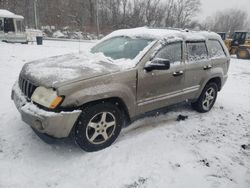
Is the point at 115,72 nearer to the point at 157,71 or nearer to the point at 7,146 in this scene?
the point at 157,71

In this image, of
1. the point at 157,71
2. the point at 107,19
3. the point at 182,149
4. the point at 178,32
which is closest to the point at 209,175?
the point at 182,149

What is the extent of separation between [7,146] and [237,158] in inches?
135

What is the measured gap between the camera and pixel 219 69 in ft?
15.6

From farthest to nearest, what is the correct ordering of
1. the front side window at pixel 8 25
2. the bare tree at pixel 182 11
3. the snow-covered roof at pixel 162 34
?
the bare tree at pixel 182 11
the front side window at pixel 8 25
the snow-covered roof at pixel 162 34

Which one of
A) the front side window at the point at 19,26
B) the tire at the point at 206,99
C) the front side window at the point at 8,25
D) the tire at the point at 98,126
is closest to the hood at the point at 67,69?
the tire at the point at 98,126

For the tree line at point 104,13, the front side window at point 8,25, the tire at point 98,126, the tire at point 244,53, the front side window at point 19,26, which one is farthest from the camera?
the tree line at point 104,13

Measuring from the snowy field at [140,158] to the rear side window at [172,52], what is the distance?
126 centimetres

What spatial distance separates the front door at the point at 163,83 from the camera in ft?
11.1

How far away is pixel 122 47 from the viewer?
387 centimetres

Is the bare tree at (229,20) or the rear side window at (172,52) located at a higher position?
the bare tree at (229,20)

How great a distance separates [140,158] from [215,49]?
10.2 feet

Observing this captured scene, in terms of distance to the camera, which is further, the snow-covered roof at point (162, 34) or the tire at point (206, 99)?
the tire at point (206, 99)

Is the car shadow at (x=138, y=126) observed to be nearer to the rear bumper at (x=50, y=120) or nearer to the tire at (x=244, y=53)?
the rear bumper at (x=50, y=120)

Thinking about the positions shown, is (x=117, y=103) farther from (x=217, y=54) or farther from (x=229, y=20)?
(x=229, y=20)
